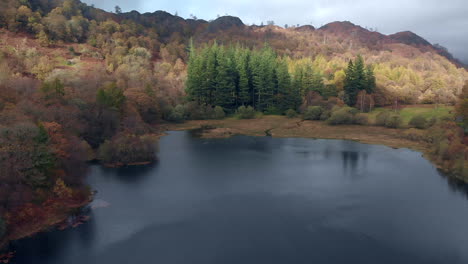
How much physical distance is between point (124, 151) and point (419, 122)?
45.1 meters

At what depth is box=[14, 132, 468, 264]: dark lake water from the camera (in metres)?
20.9

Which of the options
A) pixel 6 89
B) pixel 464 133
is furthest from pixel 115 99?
pixel 464 133

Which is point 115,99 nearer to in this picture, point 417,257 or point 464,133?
point 417,257

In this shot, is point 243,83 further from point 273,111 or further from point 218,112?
point 218,112

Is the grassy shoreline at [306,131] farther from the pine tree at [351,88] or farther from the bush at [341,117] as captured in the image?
the pine tree at [351,88]

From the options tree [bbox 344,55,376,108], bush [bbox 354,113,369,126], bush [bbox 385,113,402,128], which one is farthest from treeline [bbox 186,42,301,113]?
bush [bbox 385,113,402,128]

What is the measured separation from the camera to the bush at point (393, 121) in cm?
5803

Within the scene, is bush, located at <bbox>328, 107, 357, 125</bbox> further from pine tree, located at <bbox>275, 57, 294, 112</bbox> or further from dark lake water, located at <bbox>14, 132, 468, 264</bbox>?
dark lake water, located at <bbox>14, 132, 468, 264</bbox>

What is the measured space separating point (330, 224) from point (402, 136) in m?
32.7

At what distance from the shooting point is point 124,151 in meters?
37.4

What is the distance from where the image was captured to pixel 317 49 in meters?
123

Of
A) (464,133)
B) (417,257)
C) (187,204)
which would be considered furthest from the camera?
(464,133)

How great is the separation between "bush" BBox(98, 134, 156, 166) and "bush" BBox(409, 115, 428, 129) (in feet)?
139

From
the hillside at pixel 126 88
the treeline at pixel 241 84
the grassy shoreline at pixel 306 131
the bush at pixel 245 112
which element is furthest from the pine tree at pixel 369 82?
the bush at pixel 245 112
